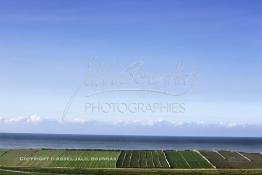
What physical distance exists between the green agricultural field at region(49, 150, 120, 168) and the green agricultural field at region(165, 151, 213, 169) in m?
12.4

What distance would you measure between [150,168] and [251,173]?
1864cm

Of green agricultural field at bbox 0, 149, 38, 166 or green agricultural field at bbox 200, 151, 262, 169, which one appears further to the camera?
green agricultural field at bbox 200, 151, 262, 169

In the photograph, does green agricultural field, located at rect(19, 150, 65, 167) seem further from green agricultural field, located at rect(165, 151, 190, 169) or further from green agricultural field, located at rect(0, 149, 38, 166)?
green agricultural field, located at rect(165, 151, 190, 169)

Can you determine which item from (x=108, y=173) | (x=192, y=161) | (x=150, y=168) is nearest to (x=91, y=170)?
Result: (x=108, y=173)

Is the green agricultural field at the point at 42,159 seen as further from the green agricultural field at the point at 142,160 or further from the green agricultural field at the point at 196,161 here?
the green agricultural field at the point at 196,161

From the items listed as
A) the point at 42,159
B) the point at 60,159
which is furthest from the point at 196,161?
the point at 42,159

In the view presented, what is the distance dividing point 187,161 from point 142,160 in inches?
378

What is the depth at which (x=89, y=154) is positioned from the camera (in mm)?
125250

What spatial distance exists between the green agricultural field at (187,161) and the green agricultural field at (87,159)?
487 inches

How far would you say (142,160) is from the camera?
371ft

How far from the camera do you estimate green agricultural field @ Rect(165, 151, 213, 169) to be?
10438 cm
